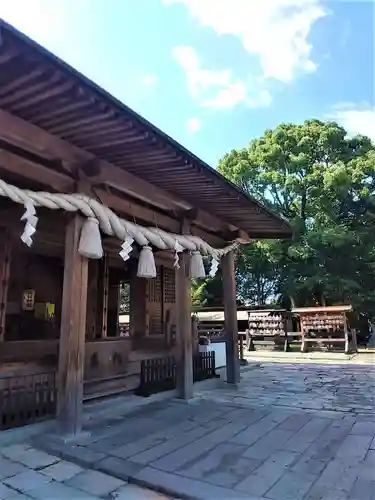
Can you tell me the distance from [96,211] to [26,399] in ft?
7.46

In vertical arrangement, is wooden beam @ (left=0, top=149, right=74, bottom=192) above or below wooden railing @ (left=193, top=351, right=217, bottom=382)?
above

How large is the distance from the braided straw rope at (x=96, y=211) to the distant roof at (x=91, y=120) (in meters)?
0.59

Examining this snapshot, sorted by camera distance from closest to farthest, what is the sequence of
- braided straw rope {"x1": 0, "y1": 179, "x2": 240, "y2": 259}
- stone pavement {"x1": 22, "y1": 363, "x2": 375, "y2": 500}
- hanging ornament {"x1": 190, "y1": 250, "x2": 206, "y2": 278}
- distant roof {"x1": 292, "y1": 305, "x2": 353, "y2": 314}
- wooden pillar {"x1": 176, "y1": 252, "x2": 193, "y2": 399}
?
1. stone pavement {"x1": 22, "y1": 363, "x2": 375, "y2": 500}
2. braided straw rope {"x1": 0, "y1": 179, "x2": 240, "y2": 259}
3. wooden pillar {"x1": 176, "y1": 252, "x2": 193, "y2": 399}
4. hanging ornament {"x1": 190, "y1": 250, "x2": 206, "y2": 278}
5. distant roof {"x1": 292, "y1": 305, "x2": 353, "y2": 314}

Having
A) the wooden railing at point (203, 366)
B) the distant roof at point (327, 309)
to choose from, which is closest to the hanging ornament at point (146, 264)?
the wooden railing at point (203, 366)

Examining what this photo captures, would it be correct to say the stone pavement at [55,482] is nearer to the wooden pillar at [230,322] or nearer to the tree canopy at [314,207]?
the wooden pillar at [230,322]

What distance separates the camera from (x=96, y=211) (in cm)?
409

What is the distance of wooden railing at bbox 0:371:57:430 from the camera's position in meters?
3.87

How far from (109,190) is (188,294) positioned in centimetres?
214

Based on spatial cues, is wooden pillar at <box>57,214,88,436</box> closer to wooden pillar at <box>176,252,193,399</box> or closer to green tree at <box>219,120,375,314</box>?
wooden pillar at <box>176,252,193,399</box>

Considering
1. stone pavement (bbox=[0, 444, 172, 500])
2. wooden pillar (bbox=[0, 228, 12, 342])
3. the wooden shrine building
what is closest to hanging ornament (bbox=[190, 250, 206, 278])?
the wooden shrine building

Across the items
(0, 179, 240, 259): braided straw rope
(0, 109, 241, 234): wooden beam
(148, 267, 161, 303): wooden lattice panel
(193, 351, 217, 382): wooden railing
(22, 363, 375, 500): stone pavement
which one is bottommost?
(22, 363, 375, 500): stone pavement

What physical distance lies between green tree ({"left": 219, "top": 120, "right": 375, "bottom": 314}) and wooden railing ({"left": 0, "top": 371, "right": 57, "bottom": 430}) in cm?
1424

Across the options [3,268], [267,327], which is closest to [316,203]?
[267,327]

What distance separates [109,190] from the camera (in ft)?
15.9
